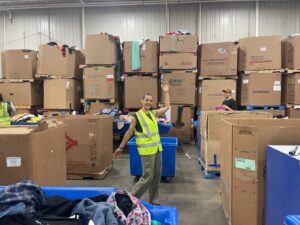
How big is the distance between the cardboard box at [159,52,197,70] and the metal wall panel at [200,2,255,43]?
8.76 feet

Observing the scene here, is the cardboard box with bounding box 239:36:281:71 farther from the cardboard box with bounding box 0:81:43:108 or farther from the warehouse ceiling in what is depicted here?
the cardboard box with bounding box 0:81:43:108

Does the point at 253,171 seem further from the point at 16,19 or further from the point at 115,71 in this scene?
the point at 16,19

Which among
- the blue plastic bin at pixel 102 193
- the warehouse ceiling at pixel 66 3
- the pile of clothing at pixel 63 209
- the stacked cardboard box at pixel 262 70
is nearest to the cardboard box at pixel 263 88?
the stacked cardboard box at pixel 262 70

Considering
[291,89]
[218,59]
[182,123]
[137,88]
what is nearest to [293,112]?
[291,89]

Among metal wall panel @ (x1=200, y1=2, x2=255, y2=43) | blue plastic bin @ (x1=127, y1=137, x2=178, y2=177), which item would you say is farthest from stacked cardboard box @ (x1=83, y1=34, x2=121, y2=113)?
metal wall panel @ (x1=200, y1=2, x2=255, y2=43)

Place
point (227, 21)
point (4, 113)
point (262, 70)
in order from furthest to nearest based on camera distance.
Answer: point (227, 21) < point (262, 70) < point (4, 113)

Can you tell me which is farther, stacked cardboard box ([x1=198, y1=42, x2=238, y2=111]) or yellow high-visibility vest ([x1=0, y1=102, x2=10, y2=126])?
stacked cardboard box ([x1=198, y1=42, x2=238, y2=111])

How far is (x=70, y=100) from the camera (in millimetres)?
6957

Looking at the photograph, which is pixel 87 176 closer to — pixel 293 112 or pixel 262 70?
pixel 262 70

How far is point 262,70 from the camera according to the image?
21.4ft

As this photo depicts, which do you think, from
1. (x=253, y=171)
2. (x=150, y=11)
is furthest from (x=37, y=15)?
(x=253, y=171)

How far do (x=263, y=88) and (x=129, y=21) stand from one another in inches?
199

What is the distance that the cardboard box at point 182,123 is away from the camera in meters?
7.00

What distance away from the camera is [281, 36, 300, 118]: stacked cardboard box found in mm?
A: 6297
